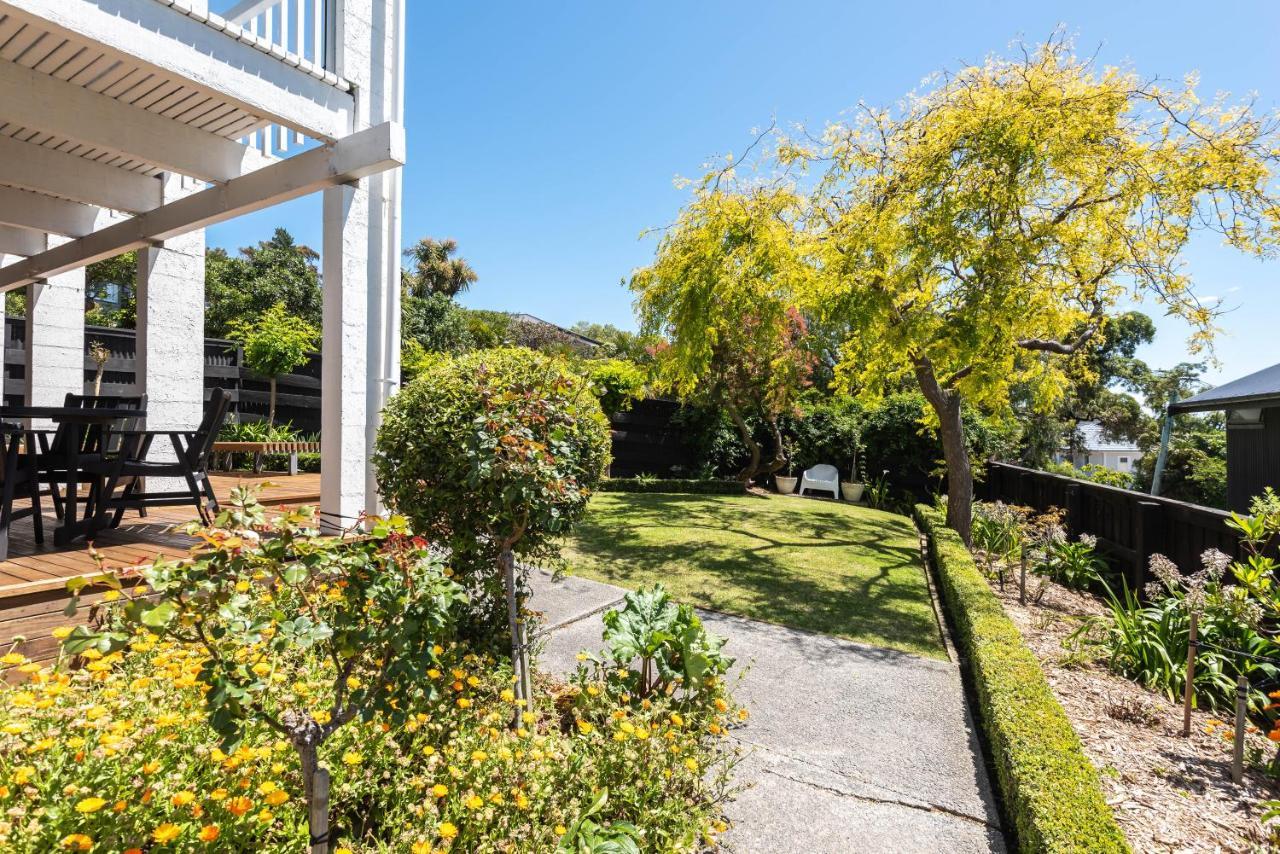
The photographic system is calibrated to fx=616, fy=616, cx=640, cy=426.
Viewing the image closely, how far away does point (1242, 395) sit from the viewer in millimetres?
8148

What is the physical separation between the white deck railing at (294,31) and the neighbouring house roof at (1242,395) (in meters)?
10.5

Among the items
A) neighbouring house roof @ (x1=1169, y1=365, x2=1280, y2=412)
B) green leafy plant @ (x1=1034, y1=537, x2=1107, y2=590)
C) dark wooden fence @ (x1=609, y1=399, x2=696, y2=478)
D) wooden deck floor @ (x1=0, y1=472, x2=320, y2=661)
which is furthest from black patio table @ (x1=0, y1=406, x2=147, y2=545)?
neighbouring house roof @ (x1=1169, y1=365, x2=1280, y2=412)

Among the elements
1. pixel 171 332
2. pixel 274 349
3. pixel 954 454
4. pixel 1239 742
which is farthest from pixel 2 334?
pixel 954 454

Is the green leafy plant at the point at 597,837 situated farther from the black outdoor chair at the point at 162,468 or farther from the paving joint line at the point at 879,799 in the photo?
the black outdoor chair at the point at 162,468

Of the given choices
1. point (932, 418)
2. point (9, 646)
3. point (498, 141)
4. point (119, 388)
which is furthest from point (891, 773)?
point (498, 141)

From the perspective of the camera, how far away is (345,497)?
13.7 feet

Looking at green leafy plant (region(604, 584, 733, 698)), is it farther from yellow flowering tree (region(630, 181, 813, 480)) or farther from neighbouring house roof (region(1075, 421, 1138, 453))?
neighbouring house roof (region(1075, 421, 1138, 453))

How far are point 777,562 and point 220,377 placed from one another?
824 centimetres

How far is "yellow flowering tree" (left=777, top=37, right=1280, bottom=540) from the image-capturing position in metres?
6.14

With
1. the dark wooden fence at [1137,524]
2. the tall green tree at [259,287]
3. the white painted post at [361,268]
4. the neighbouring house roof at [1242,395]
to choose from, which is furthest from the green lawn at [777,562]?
the tall green tree at [259,287]

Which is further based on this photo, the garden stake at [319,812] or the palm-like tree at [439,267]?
the palm-like tree at [439,267]

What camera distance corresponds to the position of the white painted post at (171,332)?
5.60 meters

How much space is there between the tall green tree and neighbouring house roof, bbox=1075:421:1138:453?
3134cm

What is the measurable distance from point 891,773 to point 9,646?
408cm
